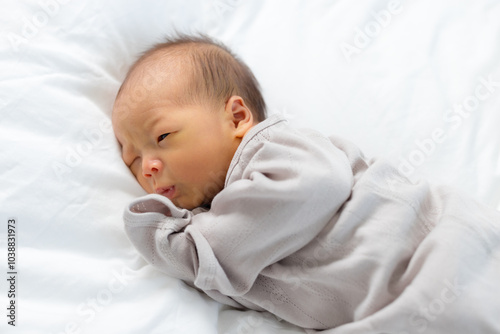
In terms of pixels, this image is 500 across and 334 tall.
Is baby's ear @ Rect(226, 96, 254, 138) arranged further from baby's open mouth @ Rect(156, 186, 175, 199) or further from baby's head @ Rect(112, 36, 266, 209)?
baby's open mouth @ Rect(156, 186, 175, 199)

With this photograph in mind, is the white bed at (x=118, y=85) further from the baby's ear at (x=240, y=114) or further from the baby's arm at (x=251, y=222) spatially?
the baby's ear at (x=240, y=114)

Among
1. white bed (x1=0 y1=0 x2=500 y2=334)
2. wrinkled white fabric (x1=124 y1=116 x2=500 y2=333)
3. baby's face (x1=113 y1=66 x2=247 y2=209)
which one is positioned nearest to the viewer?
wrinkled white fabric (x1=124 y1=116 x2=500 y2=333)

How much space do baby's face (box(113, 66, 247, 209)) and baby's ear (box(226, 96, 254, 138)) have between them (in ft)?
0.04

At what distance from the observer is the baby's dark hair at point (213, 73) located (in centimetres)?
132

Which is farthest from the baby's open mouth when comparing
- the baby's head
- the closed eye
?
the closed eye

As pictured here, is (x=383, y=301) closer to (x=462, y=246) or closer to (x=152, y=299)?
(x=462, y=246)

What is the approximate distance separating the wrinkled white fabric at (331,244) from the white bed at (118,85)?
100 mm

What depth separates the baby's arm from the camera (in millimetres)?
1122

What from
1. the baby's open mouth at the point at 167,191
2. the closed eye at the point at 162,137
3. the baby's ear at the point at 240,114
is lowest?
the baby's open mouth at the point at 167,191

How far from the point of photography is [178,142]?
4.16 feet

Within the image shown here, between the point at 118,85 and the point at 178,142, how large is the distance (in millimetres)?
322

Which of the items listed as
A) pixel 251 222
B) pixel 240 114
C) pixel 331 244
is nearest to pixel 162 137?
pixel 240 114

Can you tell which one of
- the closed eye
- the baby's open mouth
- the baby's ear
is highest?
the baby's ear

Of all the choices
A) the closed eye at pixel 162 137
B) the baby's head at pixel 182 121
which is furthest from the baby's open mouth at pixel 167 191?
the closed eye at pixel 162 137
